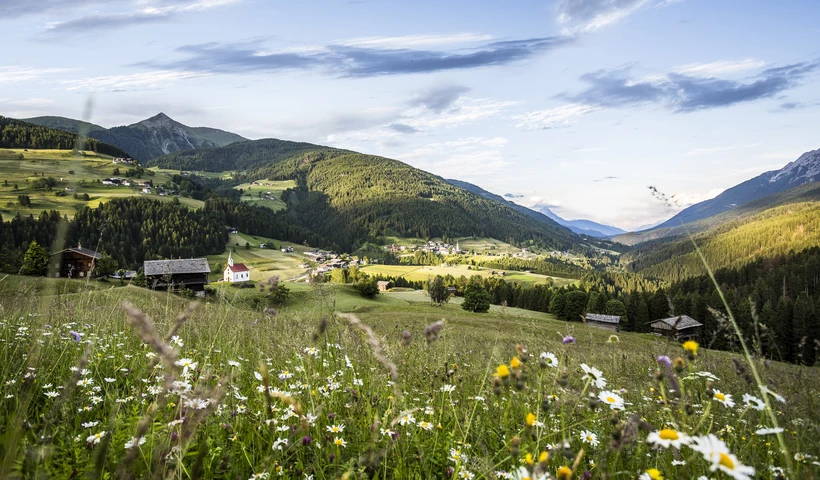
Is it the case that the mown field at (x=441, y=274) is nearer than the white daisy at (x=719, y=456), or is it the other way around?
the white daisy at (x=719, y=456)

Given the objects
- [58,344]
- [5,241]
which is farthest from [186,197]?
[58,344]

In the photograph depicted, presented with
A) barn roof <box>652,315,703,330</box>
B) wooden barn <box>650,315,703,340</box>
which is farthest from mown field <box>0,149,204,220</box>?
wooden barn <box>650,315,703,340</box>

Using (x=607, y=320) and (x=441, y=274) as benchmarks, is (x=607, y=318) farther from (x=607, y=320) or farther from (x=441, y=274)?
(x=441, y=274)

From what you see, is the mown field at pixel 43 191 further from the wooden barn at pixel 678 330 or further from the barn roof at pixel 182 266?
the wooden barn at pixel 678 330

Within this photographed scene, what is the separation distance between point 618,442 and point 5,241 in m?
137

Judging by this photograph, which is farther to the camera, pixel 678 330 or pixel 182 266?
pixel 182 266

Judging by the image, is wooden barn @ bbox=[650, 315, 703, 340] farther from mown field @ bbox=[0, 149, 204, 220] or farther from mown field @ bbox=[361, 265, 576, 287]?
mown field @ bbox=[0, 149, 204, 220]

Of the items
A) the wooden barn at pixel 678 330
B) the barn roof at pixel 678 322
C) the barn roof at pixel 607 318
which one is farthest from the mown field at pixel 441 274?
the barn roof at pixel 678 322

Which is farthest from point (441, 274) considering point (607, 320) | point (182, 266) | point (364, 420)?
point (364, 420)

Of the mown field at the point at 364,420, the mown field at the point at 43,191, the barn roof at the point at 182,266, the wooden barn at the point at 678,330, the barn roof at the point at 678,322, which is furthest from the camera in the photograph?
the mown field at the point at 43,191

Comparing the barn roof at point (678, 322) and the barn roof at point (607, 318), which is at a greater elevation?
the barn roof at point (678, 322)

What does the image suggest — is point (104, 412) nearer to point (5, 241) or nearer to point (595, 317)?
point (595, 317)

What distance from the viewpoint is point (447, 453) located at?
Answer: 3135mm

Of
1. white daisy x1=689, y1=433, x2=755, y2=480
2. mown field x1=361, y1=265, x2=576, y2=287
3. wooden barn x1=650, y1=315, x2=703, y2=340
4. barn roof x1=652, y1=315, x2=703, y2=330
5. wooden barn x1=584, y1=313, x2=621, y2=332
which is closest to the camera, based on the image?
white daisy x1=689, y1=433, x2=755, y2=480
